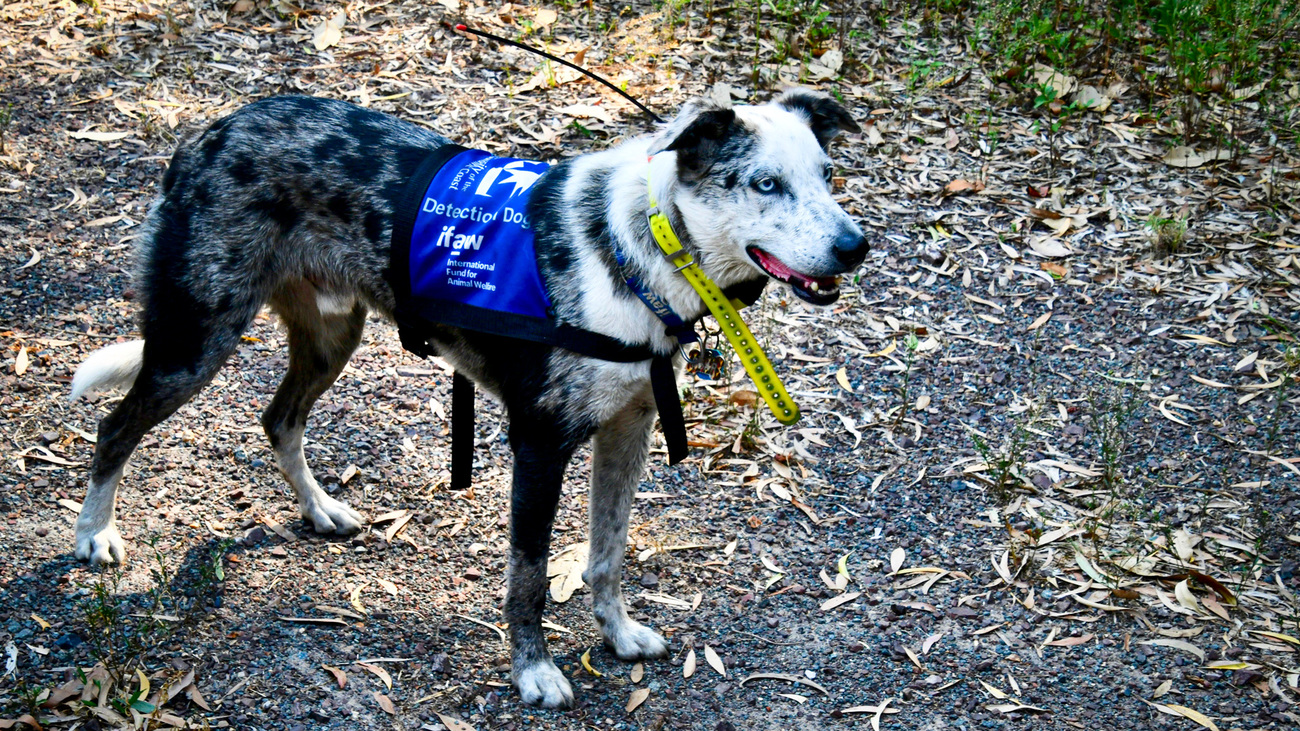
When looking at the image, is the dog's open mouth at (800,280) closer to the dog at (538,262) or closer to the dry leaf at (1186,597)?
the dog at (538,262)

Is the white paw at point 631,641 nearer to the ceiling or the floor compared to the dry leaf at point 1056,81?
nearer to the floor

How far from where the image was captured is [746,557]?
4617mm

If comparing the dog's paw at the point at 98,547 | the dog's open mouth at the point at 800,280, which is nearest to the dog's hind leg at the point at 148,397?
the dog's paw at the point at 98,547

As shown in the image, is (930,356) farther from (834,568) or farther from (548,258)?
(548,258)

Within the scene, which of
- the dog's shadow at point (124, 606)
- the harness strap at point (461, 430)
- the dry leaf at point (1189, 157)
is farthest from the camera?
the dry leaf at point (1189, 157)

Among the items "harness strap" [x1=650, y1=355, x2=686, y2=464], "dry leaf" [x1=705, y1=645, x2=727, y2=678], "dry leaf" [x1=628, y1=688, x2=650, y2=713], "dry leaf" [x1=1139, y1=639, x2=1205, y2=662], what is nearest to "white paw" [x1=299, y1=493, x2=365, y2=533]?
"dry leaf" [x1=628, y1=688, x2=650, y2=713]

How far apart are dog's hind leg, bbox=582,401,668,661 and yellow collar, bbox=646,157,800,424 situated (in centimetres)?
50

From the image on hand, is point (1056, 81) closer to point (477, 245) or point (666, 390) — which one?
point (666, 390)

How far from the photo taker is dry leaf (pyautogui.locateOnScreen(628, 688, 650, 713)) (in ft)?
12.7

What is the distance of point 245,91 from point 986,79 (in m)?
5.13

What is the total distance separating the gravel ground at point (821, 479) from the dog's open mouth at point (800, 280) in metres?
1.54

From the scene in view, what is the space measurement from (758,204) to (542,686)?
1888 millimetres

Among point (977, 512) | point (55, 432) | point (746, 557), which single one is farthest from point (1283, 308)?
point (55, 432)

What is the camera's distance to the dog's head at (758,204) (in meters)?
3.30
